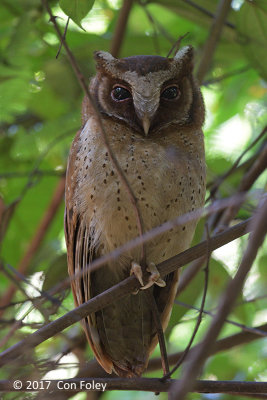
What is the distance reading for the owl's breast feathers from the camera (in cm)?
227

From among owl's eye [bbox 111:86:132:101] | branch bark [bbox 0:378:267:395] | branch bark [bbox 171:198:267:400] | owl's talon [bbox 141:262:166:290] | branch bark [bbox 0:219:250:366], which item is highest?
owl's eye [bbox 111:86:132:101]

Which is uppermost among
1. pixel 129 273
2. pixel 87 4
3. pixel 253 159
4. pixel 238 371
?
pixel 253 159

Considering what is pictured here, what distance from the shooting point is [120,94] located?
2.43m

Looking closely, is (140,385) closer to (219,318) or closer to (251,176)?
(219,318)

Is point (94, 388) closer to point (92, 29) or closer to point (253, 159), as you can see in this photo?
point (253, 159)

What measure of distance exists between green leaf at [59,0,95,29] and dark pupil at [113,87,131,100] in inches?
23.8

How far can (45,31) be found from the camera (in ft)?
10.2

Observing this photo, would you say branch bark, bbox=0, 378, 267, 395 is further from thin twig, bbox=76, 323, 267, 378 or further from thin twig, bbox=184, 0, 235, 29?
thin twig, bbox=184, 0, 235, 29

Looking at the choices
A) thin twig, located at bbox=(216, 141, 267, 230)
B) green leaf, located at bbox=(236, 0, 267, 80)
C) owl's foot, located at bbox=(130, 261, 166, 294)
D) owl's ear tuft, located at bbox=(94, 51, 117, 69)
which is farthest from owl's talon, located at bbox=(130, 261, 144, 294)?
green leaf, located at bbox=(236, 0, 267, 80)

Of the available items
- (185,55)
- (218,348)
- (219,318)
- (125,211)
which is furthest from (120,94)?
(219,318)

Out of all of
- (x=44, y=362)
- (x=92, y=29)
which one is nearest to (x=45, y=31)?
(x=92, y=29)

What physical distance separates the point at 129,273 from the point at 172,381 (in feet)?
2.49

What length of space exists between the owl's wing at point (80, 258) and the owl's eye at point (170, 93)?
1.56 ft

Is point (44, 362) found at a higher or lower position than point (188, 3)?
lower
